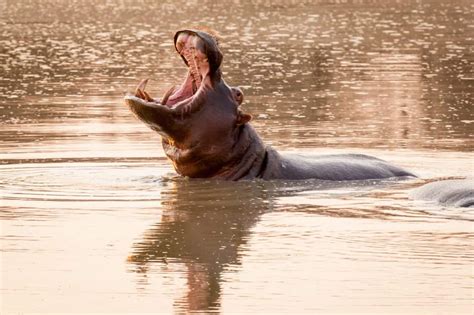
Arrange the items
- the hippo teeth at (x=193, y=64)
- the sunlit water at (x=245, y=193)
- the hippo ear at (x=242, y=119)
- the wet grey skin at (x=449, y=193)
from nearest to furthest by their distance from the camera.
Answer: the sunlit water at (x=245, y=193)
the wet grey skin at (x=449, y=193)
the hippo teeth at (x=193, y=64)
the hippo ear at (x=242, y=119)

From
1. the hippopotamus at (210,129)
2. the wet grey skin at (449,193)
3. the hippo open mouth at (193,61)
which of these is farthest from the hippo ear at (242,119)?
the wet grey skin at (449,193)

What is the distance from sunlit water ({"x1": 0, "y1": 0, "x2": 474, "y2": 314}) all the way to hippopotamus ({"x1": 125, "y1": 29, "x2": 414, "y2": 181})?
0.16 m

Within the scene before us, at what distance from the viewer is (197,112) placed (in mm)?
9844

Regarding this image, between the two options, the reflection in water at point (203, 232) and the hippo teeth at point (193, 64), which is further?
the hippo teeth at point (193, 64)

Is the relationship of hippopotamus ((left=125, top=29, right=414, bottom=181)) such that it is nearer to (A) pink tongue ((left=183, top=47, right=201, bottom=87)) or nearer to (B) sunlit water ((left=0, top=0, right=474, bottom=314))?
Answer: (A) pink tongue ((left=183, top=47, right=201, bottom=87))

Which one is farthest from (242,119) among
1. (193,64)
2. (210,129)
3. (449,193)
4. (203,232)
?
(203,232)

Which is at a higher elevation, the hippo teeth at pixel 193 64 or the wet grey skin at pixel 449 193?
the hippo teeth at pixel 193 64

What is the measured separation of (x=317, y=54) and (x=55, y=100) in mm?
5320

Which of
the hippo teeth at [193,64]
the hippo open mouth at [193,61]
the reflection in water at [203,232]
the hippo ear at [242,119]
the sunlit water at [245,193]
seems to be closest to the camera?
the sunlit water at [245,193]

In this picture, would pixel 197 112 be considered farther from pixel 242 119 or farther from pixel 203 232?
pixel 203 232

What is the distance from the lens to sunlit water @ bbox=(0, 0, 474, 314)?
683cm

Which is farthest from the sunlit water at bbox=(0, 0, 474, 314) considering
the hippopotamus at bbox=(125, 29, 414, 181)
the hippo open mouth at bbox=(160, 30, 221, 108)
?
the hippo open mouth at bbox=(160, 30, 221, 108)

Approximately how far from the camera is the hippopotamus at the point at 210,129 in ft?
32.0

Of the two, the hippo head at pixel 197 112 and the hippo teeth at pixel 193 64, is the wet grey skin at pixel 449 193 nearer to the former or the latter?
the hippo head at pixel 197 112
